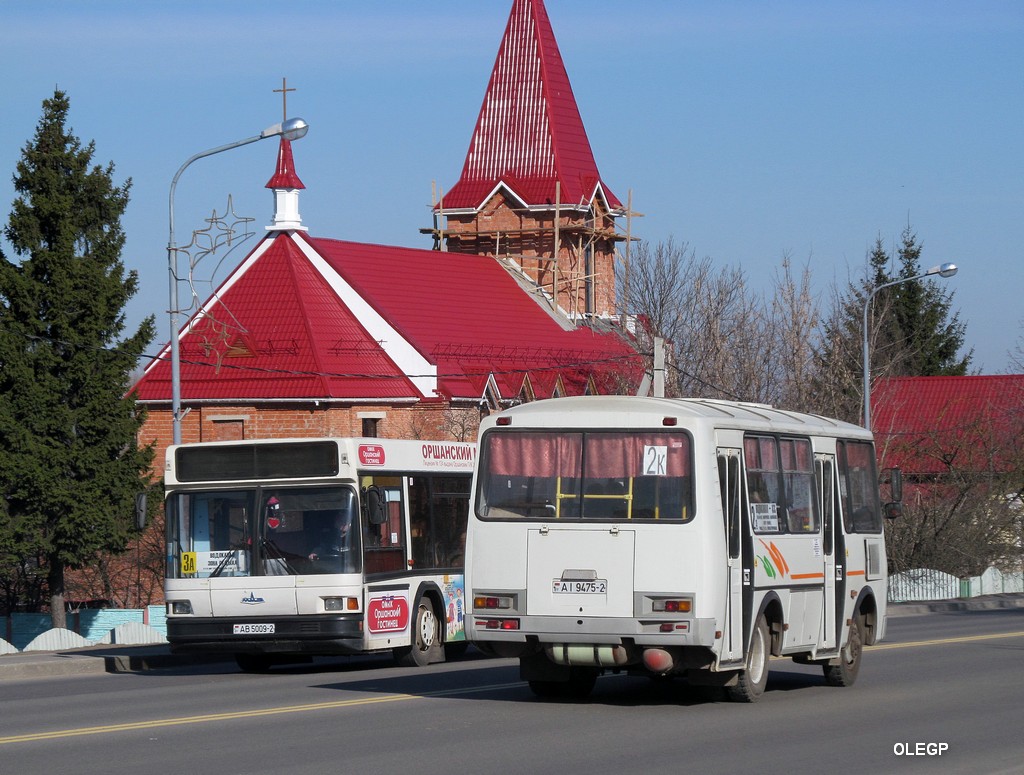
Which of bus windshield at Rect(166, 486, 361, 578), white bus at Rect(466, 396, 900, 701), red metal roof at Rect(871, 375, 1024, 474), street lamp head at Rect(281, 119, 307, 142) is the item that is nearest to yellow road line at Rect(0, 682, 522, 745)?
white bus at Rect(466, 396, 900, 701)

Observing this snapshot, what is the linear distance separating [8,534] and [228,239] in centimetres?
1002

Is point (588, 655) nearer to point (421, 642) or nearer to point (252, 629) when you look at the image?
point (252, 629)

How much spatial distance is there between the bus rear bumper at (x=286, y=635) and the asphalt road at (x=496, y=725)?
1.26 feet

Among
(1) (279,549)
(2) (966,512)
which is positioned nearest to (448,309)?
(2) (966,512)

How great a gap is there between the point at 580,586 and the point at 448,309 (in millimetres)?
47416

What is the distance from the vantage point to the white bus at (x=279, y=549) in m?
18.9

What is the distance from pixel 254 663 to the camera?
2042 centimetres

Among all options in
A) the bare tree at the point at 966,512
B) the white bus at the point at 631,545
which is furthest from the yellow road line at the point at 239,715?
the bare tree at the point at 966,512

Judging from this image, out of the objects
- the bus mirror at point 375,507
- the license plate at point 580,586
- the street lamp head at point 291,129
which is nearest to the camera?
the license plate at point 580,586

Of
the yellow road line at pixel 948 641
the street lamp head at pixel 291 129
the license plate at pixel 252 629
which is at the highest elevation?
the street lamp head at pixel 291 129

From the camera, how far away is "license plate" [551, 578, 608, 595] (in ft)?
46.1

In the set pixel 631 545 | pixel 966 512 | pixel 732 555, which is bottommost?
pixel 732 555

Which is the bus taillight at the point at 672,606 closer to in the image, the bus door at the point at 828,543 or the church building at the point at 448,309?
the bus door at the point at 828,543

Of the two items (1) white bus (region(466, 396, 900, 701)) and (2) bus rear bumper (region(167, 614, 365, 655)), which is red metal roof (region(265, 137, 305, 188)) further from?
(1) white bus (region(466, 396, 900, 701))
